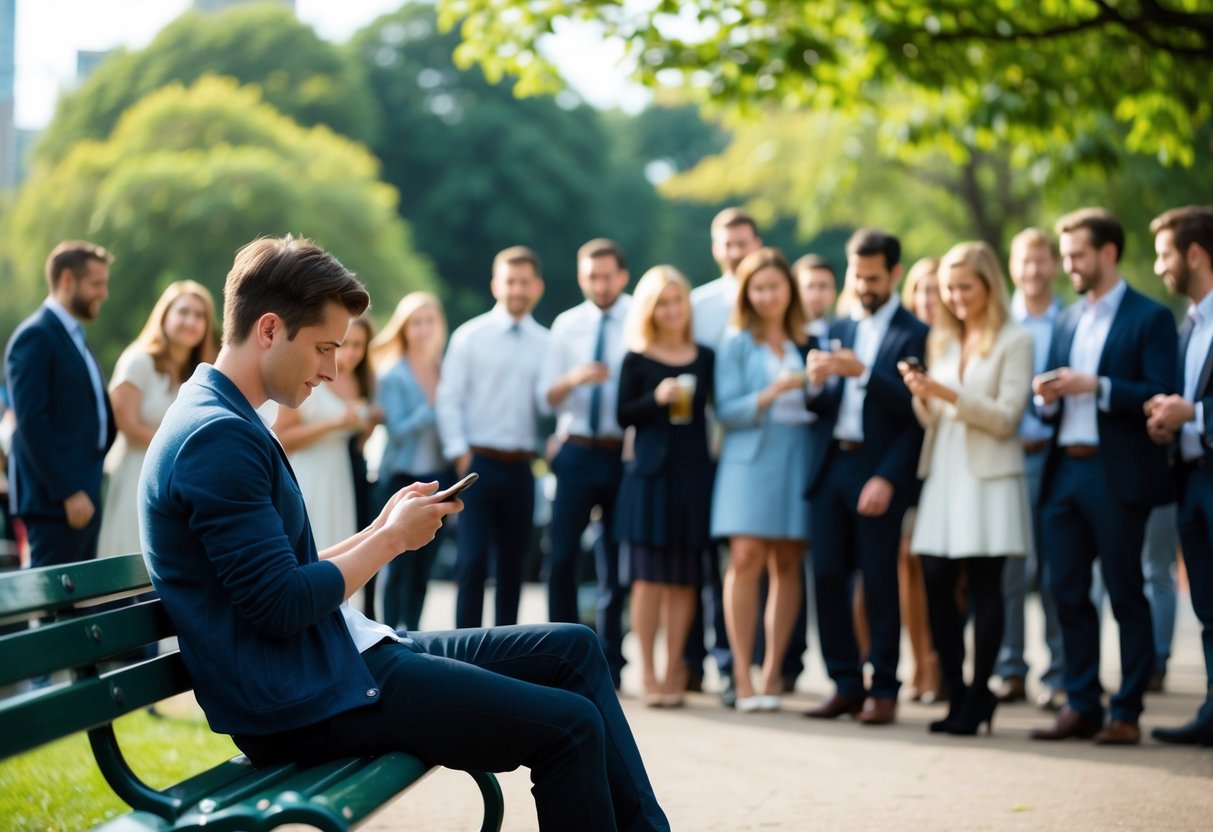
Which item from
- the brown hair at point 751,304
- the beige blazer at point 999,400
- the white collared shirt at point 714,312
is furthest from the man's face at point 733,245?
the beige blazer at point 999,400

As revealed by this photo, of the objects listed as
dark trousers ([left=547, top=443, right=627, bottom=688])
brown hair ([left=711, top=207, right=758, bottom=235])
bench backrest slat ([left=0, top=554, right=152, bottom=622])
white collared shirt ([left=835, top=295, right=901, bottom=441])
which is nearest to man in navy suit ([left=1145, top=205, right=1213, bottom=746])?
white collared shirt ([left=835, top=295, right=901, bottom=441])

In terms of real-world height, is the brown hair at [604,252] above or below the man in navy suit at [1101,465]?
above

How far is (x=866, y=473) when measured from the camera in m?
8.77

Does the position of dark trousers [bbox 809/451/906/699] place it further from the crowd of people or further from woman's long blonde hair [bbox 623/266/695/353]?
woman's long blonde hair [bbox 623/266/695/353]

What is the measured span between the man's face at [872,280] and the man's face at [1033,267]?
36.0 inches

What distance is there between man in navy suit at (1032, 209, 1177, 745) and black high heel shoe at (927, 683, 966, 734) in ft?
1.37

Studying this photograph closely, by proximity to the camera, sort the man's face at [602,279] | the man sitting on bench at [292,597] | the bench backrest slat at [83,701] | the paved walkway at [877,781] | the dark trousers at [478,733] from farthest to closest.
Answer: the man's face at [602,279] < the paved walkway at [877,781] < the dark trousers at [478,733] < the man sitting on bench at [292,597] < the bench backrest slat at [83,701]

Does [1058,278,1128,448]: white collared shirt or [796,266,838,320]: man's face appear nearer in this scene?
[1058,278,1128,448]: white collared shirt

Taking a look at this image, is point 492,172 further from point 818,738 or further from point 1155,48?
point 818,738

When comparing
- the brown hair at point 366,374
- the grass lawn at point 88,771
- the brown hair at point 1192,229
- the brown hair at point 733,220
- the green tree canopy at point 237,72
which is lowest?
the grass lawn at point 88,771

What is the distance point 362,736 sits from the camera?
13.4 ft

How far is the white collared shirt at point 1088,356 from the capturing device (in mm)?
8094

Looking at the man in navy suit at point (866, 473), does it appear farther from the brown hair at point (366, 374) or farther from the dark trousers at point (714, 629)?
the brown hair at point (366, 374)

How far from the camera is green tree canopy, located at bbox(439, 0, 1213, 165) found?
1164 centimetres
